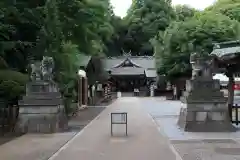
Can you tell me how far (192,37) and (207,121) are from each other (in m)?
24.6

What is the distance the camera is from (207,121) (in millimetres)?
18125

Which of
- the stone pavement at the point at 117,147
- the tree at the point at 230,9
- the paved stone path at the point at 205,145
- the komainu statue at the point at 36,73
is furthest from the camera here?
the tree at the point at 230,9

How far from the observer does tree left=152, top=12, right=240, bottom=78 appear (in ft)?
133

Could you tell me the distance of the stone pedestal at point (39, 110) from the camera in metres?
18.2

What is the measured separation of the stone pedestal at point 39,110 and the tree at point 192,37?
848 inches

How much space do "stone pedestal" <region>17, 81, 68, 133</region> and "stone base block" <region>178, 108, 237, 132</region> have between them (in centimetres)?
525

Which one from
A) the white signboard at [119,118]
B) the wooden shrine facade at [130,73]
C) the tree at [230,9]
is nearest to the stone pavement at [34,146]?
the white signboard at [119,118]

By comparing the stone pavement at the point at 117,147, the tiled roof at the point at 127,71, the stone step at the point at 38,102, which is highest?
the tiled roof at the point at 127,71

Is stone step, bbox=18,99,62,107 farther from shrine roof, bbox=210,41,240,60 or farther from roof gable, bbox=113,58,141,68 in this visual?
roof gable, bbox=113,58,141,68

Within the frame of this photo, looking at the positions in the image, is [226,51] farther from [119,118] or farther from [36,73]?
[36,73]

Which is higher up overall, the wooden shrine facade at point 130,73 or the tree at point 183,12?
the tree at point 183,12

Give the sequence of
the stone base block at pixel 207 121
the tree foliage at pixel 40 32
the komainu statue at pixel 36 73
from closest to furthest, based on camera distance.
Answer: the stone base block at pixel 207 121, the komainu statue at pixel 36 73, the tree foliage at pixel 40 32

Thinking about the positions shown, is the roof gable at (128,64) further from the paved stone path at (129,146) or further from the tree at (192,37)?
the paved stone path at (129,146)

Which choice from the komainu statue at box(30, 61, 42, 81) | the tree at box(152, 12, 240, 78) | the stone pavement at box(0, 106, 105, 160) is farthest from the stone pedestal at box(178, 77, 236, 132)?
the tree at box(152, 12, 240, 78)
